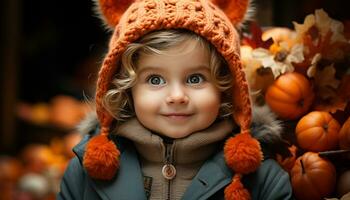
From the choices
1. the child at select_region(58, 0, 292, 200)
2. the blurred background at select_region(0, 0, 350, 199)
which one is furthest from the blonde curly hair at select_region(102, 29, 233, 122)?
the blurred background at select_region(0, 0, 350, 199)

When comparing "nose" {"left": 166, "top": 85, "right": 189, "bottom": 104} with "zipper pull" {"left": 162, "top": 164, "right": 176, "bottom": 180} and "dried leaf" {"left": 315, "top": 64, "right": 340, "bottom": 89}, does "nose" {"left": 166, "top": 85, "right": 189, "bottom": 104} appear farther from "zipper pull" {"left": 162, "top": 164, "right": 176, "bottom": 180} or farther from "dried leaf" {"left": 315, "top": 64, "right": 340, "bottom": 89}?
"dried leaf" {"left": 315, "top": 64, "right": 340, "bottom": 89}

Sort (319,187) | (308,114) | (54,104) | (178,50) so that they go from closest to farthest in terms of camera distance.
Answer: (178,50)
(319,187)
(308,114)
(54,104)

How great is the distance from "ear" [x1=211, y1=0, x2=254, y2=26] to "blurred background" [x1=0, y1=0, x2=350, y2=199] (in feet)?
6.52

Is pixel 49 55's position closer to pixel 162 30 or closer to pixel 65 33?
pixel 65 33

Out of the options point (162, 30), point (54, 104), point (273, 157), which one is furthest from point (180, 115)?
point (54, 104)

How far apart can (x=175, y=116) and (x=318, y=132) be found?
0.40m

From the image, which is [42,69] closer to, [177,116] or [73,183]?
[73,183]

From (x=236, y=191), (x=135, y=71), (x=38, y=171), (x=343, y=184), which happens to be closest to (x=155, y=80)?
(x=135, y=71)

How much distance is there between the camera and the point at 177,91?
1.46 meters

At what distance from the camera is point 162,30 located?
148 centimetres

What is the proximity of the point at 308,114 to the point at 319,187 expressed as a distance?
0.21 m

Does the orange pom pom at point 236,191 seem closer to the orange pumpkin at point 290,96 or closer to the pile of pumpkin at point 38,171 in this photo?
the orange pumpkin at point 290,96

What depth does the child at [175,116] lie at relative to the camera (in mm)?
1470

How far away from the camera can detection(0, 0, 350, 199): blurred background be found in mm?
3674
